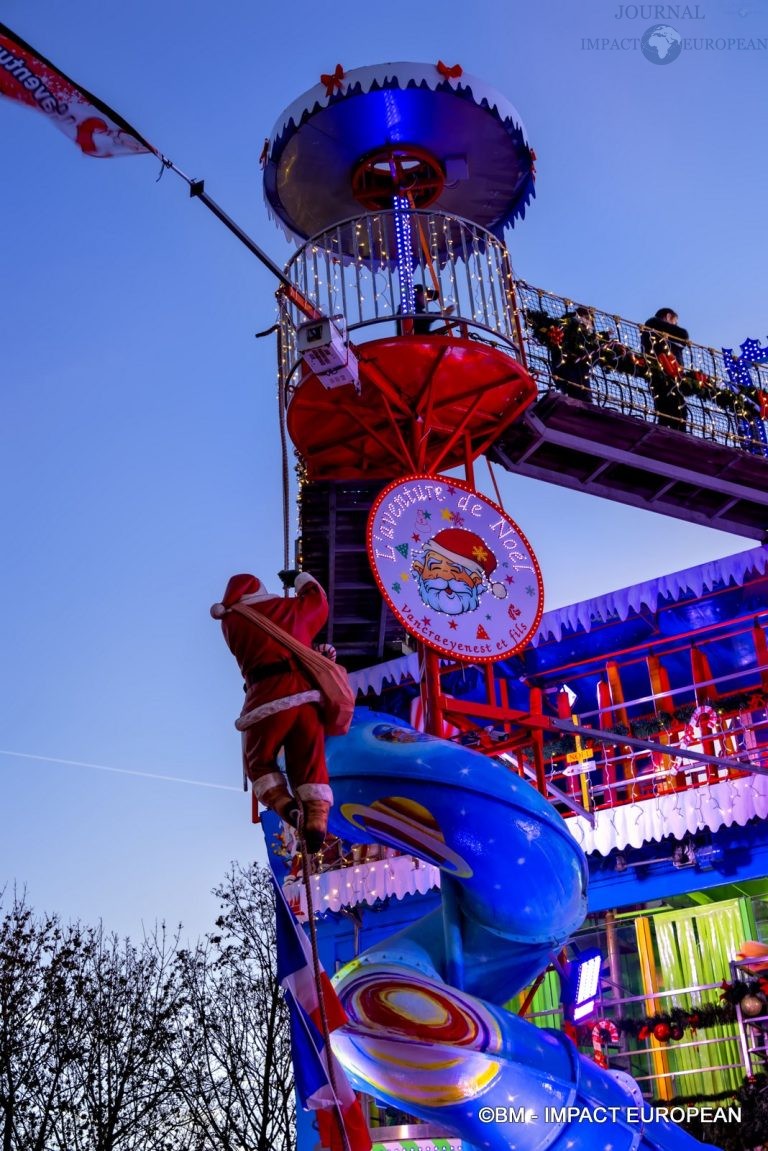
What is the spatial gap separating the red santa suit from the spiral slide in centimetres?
152

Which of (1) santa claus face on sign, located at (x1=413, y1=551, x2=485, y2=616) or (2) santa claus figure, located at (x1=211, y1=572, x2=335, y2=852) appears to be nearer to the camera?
(2) santa claus figure, located at (x1=211, y1=572, x2=335, y2=852)

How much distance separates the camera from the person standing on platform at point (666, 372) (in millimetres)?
18109

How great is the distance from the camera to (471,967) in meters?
10.3

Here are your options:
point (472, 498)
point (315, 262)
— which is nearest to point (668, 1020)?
point (472, 498)

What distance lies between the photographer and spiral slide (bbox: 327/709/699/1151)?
31.0ft

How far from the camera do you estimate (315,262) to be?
14984mm

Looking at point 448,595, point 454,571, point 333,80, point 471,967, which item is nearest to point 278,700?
point 471,967

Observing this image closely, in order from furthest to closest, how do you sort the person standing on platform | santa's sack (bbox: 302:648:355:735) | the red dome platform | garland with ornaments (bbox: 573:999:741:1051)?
the person standing on platform < garland with ornaments (bbox: 573:999:741:1051) < the red dome platform < santa's sack (bbox: 302:648:355:735)

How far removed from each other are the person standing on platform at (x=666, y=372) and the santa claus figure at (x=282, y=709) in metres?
9.81

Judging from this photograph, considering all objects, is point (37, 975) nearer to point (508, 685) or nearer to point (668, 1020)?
point (508, 685)

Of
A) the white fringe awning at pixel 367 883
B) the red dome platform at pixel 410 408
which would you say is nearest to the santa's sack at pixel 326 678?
the red dome platform at pixel 410 408

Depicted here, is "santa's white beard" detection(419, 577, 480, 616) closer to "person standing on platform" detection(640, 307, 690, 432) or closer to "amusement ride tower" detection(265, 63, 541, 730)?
"amusement ride tower" detection(265, 63, 541, 730)

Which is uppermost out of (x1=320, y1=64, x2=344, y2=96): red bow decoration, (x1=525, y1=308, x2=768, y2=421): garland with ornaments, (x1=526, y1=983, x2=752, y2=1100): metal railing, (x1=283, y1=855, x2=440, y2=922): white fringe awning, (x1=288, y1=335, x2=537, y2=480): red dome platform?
(x1=320, y1=64, x2=344, y2=96): red bow decoration

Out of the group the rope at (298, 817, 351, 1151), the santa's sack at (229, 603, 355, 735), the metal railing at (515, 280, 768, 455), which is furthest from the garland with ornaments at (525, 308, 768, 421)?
the rope at (298, 817, 351, 1151)
